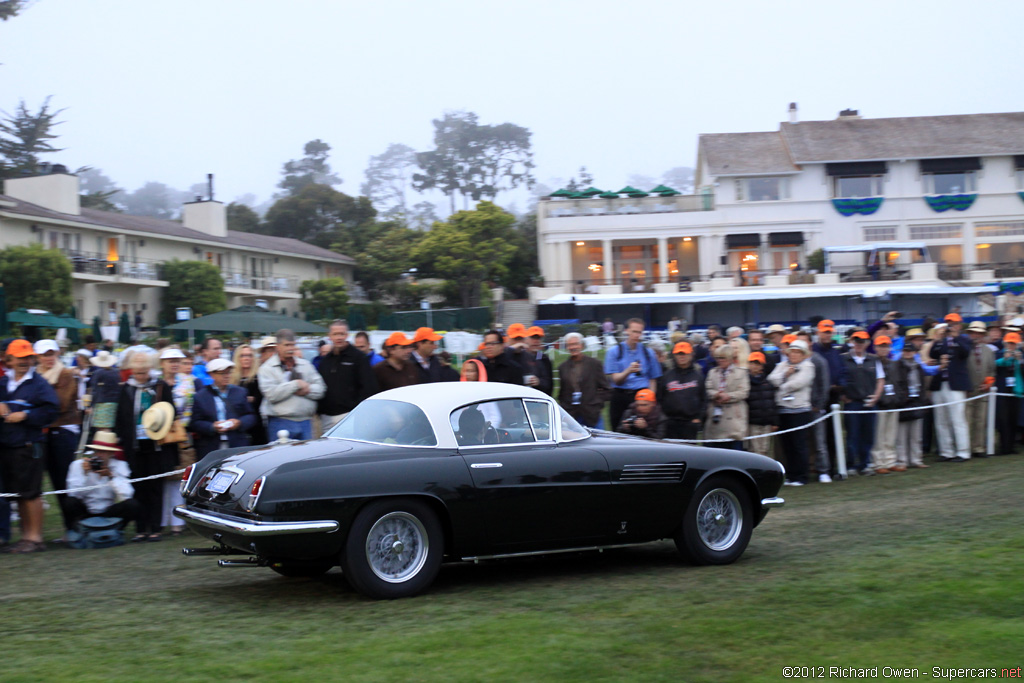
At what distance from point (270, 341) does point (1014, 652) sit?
7.66m

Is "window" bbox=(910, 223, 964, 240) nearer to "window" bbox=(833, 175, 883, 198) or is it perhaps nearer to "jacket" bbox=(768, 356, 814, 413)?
"window" bbox=(833, 175, 883, 198)

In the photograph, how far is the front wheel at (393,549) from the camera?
6.41m

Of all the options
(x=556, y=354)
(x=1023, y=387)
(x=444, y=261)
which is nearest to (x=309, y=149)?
(x=444, y=261)

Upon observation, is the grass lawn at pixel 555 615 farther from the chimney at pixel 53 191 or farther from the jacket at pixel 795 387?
the chimney at pixel 53 191

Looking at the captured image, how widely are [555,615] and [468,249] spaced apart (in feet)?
171

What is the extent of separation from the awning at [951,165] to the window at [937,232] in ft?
10.7

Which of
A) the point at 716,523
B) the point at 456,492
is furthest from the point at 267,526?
the point at 716,523

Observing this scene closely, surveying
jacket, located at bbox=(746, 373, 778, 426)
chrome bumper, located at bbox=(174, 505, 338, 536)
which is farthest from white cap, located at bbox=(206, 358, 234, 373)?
jacket, located at bbox=(746, 373, 778, 426)

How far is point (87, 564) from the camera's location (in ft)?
26.7

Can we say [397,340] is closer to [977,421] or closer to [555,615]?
[555,615]

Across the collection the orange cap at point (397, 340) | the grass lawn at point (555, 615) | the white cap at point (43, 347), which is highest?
the white cap at point (43, 347)

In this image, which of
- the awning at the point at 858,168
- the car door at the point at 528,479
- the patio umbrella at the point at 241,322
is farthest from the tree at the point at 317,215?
the car door at the point at 528,479

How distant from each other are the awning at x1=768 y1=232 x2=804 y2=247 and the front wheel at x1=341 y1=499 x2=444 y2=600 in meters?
54.0

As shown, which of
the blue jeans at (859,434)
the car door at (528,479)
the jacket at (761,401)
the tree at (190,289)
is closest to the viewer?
the car door at (528,479)
